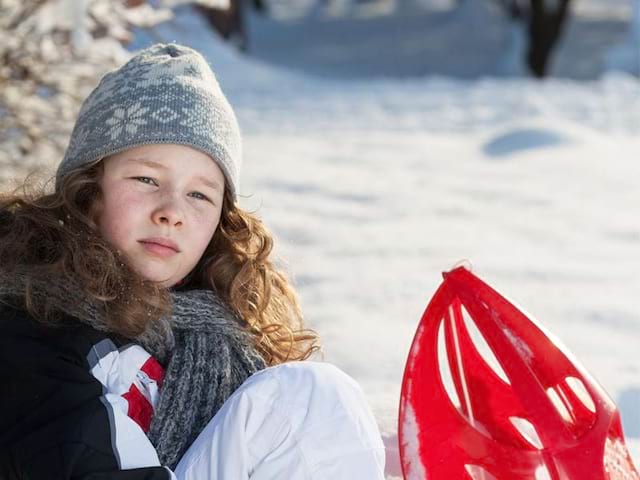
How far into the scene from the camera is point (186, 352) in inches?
79.3

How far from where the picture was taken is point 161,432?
1.90 m

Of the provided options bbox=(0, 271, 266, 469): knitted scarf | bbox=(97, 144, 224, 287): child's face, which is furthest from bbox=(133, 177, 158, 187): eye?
bbox=(0, 271, 266, 469): knitted scarf

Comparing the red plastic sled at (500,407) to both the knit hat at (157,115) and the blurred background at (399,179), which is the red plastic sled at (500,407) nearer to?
the blurred background at (399,179)

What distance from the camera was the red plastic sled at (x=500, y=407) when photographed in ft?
6.42

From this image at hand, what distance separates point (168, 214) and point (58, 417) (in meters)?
0.48

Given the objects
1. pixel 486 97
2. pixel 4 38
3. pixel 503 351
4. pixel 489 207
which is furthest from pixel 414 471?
pixel 486 97

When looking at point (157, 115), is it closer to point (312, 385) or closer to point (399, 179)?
point (312, 385)

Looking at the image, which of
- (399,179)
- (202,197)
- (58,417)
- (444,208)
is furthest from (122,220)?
(399,179)

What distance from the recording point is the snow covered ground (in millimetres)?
3523

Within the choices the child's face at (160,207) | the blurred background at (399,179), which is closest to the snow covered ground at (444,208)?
the blurred background at (399,179)

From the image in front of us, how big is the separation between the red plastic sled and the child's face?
469 millimetres

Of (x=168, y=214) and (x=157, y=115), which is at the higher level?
(x=157, y=115)

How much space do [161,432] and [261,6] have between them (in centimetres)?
2130

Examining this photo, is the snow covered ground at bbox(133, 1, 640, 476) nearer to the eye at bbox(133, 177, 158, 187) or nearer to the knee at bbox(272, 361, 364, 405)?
the knee at bbox(272, 361, 364, 405)
